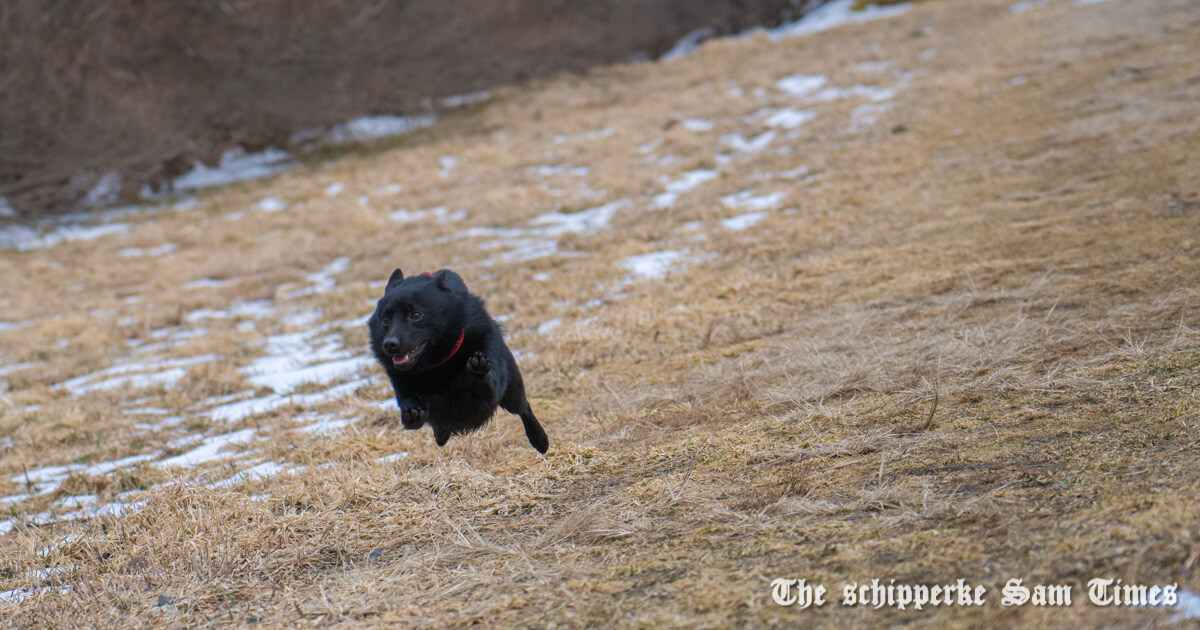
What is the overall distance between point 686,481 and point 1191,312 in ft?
9.75

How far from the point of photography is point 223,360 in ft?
23.8

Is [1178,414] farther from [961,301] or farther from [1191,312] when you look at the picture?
[961,301]

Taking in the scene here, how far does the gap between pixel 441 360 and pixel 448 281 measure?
1.81 feet

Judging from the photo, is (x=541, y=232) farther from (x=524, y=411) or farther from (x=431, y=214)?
(x=524, y=411)

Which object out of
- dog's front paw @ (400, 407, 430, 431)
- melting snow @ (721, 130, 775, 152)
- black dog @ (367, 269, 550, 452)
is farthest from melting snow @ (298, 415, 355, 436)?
melting snow @ (721, 130, 775, 152)

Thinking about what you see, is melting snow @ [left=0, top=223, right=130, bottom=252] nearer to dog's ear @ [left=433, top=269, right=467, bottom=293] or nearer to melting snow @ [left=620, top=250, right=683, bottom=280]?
melting snow @ [left=620, top=250, right=683, bottom=280]

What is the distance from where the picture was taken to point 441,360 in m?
4.04

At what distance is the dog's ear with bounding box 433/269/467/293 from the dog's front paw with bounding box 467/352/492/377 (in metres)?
0.52

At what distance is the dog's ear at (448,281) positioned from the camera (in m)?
4.16

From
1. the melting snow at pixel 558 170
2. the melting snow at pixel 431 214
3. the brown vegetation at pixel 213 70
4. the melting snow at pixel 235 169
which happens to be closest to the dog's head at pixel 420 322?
the melting snow at pixel 431 214

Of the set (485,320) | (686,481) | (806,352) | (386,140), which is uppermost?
(485,320)

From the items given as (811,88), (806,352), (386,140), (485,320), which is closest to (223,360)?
(485,320)

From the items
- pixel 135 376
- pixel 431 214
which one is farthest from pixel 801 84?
pixel 135 376

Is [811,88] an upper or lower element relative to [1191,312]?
lower
